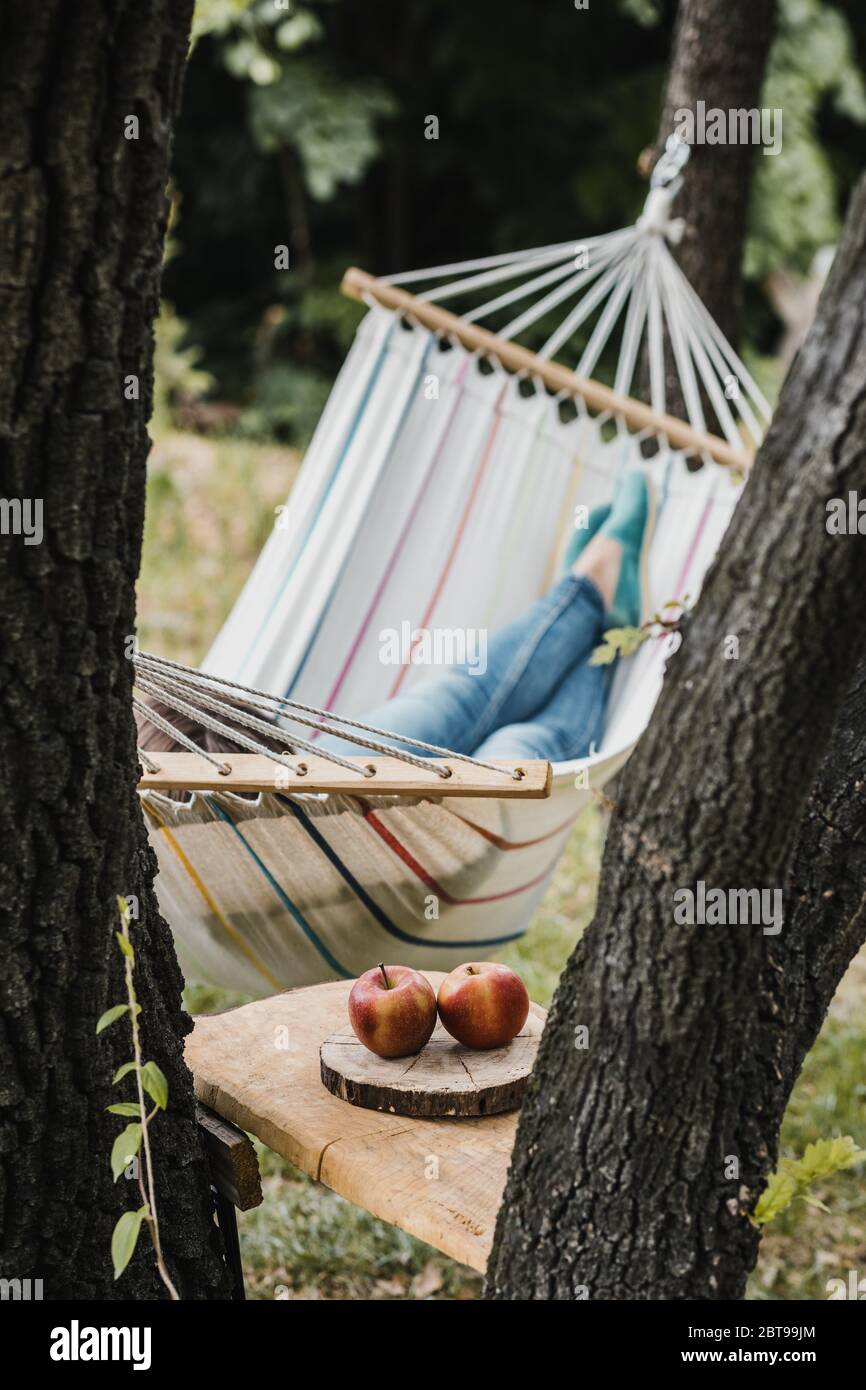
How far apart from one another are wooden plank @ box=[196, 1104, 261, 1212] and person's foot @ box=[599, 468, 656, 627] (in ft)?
4.84

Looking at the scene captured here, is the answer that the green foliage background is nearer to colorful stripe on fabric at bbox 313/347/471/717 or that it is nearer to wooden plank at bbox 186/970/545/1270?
colorful stripe on fabric at bbox 313/347/471/717

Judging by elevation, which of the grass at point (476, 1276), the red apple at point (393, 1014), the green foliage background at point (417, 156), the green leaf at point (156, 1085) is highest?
the green foliage background at point (417, 156)

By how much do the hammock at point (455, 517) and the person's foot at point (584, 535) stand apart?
0.08m

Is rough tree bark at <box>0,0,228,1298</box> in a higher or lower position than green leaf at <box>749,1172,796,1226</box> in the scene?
higher

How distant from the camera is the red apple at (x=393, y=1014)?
126cm

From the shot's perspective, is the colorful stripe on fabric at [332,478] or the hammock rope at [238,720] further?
the colorful stripe on fabric at [332,478]

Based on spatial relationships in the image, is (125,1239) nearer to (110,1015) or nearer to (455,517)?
(110,1015)

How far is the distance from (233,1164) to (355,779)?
41 cm

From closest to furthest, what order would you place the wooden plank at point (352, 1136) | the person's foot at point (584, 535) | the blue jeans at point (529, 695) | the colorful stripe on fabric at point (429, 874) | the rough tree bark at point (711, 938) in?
the rough tree bark at point (711, 938), the wooden plank at point (352, 1136), the colorful stripe on fabric at point (429, 874), the blue jeans at point (529, 695), the person's foot at point (584, 535)

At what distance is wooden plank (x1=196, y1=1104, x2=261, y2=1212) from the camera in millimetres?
1165

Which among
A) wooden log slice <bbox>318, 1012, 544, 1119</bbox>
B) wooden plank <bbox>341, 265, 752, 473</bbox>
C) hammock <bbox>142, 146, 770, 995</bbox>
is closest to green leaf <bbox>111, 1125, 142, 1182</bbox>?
wooden log slice <bbox>318, 1012, 544, 1119</bbox>

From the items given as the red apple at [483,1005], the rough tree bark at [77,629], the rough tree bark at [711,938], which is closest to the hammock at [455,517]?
the red apple at [483,1005]

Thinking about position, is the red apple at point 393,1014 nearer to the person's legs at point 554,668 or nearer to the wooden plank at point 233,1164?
the wooden plank at point 233,1164
